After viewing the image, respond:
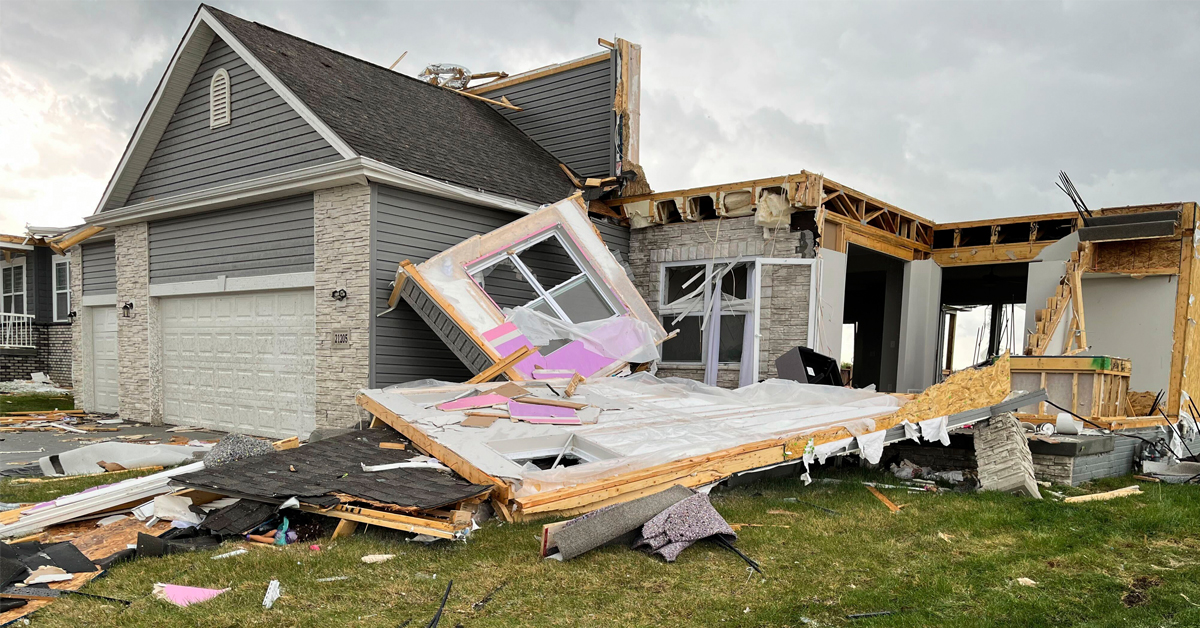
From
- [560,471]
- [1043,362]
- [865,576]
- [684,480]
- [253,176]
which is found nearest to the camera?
[865,576]

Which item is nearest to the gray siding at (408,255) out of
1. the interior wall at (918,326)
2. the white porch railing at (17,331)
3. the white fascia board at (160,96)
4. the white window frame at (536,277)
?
the white window frame at (536,277)

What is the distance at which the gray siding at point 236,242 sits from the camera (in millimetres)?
10578

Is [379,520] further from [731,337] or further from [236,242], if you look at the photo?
[236,242]

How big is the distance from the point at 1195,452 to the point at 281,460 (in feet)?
41.0

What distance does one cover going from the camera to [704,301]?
12.0 meters

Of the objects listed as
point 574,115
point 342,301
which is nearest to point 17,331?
point 342,301

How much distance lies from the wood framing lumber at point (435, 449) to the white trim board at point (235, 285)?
3727mm

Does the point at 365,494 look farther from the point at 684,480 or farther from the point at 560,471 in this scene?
the point at 684,480

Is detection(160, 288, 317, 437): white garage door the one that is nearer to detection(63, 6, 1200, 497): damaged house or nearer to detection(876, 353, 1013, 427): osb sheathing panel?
detection(63, 6, 1200, 497): damaged house

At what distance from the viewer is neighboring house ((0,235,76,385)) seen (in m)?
20.5

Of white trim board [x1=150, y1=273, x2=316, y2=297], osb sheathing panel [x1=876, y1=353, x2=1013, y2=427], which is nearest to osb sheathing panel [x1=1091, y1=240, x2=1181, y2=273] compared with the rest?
osb sheathing panel [x1=876, y1=353, x2=1013, y2=427]

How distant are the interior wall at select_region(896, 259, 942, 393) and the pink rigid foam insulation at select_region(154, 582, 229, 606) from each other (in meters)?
12.4

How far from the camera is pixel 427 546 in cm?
466

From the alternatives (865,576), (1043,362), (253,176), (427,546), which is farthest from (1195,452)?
(253,176)
